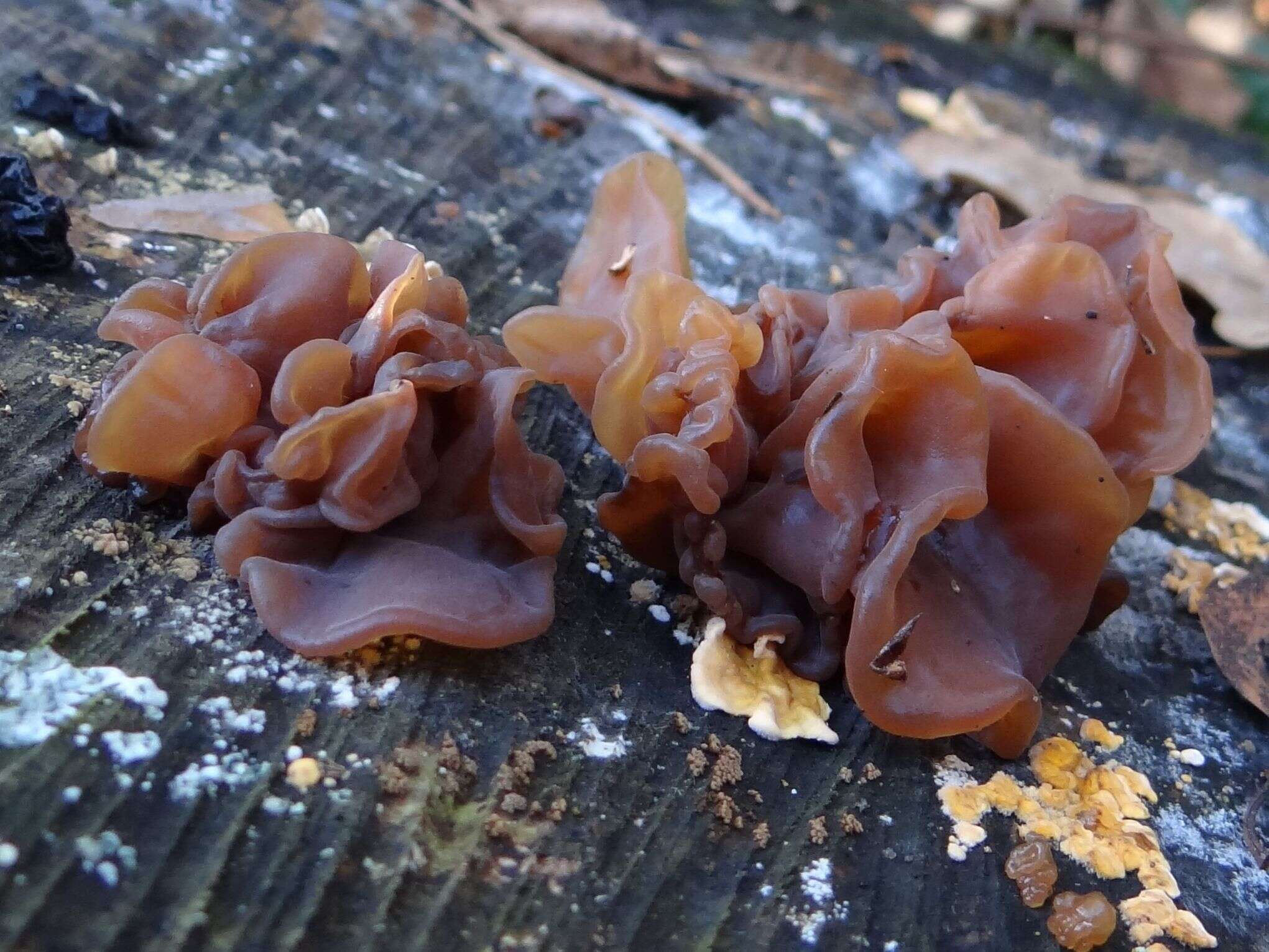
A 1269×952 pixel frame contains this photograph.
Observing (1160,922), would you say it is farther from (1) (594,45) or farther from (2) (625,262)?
(1) (594,45)

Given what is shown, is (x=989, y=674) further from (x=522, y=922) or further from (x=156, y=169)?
(x=156, y=169)

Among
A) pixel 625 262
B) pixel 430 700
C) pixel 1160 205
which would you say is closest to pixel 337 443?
pixel 430 700

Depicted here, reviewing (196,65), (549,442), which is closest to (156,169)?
(196,65)

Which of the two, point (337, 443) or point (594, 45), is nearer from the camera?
point (337, 443)

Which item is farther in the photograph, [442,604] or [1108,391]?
[1108,391]

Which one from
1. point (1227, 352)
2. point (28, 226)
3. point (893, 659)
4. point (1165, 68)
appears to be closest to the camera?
point (893, 659)

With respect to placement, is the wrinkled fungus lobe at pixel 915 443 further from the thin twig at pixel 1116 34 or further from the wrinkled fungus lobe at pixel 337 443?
the thin twig at pixel 1116 34

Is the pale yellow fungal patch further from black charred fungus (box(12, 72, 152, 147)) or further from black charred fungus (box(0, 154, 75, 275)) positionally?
black charred fungus (box(12, 72, 152, 147))
